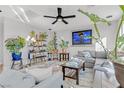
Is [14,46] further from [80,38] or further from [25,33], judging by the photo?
[80,38]

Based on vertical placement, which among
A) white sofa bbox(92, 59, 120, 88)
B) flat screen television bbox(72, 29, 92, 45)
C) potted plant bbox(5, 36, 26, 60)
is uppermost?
flat screen television bbox(72, 29, 92, 45)

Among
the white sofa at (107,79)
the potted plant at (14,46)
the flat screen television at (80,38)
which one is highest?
the flat screen television at (80,38)

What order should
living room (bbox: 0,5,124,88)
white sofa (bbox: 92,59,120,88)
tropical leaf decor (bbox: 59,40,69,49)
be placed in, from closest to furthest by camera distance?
white sofa (bbox: 92,59,120,88)
living room (bbox: 0,5,124,88)
tropical leaf decor (bbox: 59,40,69,49)

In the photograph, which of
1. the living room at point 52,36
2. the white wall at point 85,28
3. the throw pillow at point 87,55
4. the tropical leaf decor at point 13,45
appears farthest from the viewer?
the throw pillow at point 87,55

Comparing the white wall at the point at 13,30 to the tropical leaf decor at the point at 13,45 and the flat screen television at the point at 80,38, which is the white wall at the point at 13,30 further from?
the flat screen television at the point at 80,38

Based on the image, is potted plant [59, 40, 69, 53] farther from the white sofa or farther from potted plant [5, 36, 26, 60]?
the white sofa

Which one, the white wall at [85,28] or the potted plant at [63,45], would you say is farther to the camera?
the potted plant at [63,45]

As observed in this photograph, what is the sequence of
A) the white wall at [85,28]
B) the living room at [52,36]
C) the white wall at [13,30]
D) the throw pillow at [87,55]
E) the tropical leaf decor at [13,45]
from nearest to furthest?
the living room at [52,36], the white wall at [85,28], the tropical leaf decor at [13,45], the throw pillow at [87,55], the white wall at [13,30]

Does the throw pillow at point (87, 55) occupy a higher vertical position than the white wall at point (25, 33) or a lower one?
lower

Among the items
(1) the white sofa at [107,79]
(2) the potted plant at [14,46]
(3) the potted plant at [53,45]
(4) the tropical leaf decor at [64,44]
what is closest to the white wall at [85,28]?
(4) the tropical leaf decor at [64,44]

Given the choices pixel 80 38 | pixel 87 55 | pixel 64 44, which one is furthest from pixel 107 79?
pixel 64 44

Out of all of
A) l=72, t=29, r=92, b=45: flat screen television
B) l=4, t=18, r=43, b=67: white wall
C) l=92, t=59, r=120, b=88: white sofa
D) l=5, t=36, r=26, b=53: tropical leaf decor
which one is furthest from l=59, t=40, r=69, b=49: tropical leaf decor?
l=92, t=59, r=120, b=88: white sofa
